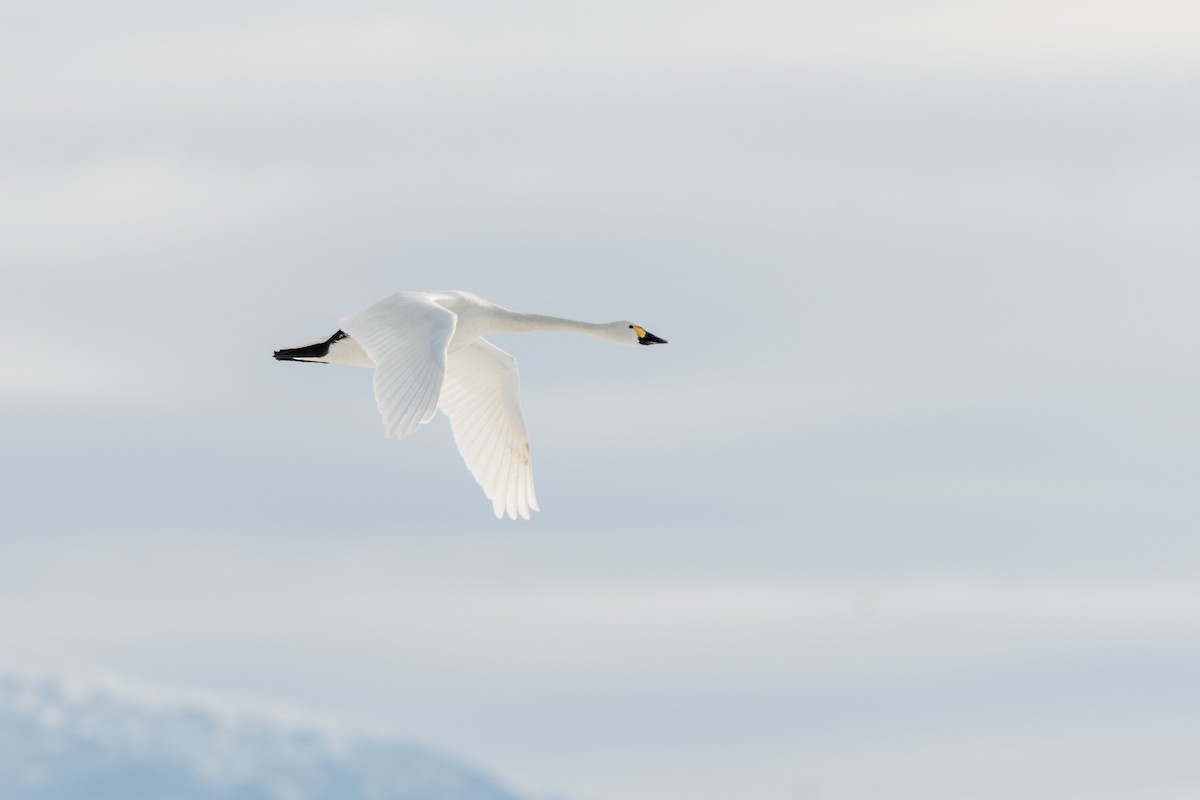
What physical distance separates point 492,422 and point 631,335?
2.73 meters

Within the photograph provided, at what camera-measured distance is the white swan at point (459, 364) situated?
2981 cm

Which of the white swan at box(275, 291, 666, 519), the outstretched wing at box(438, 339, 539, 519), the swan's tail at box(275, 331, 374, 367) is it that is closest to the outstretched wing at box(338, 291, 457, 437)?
the white swan at box(275, 291, 666, 519)

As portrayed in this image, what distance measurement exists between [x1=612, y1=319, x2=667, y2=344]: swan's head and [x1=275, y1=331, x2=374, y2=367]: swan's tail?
13.8 feet

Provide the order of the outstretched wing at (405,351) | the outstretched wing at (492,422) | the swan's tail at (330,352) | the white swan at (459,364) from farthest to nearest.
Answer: the outstretched wing at (492,422), the swan's tail at (330,352), the white swan at (459,364), the outstretched wing at (405,351)

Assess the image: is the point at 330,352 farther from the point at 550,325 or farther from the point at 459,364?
the point at 550,325

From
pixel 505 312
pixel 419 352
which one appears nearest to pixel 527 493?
pixel 505 312

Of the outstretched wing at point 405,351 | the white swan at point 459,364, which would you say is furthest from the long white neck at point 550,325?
the outstretched wing at point 405,351

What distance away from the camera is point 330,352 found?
35.0 meters

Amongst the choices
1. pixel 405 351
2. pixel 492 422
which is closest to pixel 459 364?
pixel 492 422

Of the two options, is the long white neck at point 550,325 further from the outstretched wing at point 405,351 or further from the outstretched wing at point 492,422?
the outstretched wing at point 405,351

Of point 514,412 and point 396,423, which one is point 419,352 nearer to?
point 396,423

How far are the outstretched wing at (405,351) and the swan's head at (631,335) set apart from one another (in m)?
4.56

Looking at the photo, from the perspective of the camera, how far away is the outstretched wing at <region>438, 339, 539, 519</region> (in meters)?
36.9

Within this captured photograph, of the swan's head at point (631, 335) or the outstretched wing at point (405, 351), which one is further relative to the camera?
the swan's head at point (631, 335)
